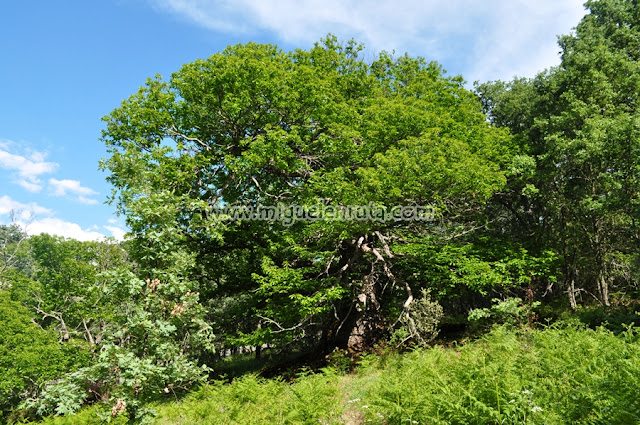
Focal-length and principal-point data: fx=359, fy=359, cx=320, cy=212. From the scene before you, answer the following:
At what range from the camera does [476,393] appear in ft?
19.3

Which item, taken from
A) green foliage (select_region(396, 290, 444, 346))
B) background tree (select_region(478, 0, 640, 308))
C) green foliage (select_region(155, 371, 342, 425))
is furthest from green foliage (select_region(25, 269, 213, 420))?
background tree (select_region(478, 0, 640, 308))

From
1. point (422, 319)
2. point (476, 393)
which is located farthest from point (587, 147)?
point (476, 393)

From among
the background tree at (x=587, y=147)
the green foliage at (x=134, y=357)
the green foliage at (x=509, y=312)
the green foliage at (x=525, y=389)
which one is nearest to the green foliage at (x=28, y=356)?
the green foliage at (x=134, y=357)

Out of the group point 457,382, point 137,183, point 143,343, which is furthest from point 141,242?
point 457,382

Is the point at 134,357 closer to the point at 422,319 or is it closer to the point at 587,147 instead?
the point at 422,319

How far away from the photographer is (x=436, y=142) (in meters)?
13.3

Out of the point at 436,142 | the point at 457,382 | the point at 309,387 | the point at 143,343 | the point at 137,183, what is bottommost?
the point at 309,387

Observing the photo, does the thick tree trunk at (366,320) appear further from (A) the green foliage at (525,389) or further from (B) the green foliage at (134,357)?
(B) the green foliage at (134,357)

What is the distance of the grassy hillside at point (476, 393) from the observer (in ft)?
16.5

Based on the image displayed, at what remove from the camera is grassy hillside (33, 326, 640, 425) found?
5031 millimetres

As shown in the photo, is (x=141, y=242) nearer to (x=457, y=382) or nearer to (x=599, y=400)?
(x=457, y=382)

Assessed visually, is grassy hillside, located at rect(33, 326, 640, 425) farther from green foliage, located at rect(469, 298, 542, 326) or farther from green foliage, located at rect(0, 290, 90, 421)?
green foliage, located at rect(0, 290, 90, 421)

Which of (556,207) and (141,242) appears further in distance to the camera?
(556,207)

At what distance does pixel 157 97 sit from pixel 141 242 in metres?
9.95
